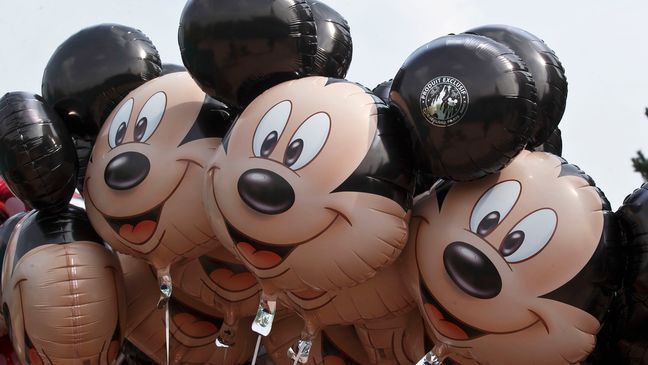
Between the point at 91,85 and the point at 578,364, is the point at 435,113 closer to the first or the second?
the point at 578,364

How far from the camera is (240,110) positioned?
3.12m

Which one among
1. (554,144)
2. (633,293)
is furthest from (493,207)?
(554,144)

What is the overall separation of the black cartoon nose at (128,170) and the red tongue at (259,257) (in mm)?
546

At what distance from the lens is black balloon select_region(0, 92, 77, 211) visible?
327 cm

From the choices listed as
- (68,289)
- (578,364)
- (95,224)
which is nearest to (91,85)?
(95,224)

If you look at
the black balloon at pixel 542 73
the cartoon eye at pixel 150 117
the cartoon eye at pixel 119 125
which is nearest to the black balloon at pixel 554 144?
the black balloon at pixel 542 73

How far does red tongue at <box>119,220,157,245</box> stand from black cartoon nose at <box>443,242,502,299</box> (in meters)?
1.11

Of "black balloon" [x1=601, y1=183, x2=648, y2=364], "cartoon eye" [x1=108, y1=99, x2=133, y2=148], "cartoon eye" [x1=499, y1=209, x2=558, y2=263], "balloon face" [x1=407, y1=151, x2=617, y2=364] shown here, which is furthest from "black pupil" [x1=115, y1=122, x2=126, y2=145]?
"black balloon" [x1=601, y1=183, x2=648, y2=364]

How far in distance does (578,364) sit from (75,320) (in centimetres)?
185

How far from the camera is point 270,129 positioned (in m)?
2.79

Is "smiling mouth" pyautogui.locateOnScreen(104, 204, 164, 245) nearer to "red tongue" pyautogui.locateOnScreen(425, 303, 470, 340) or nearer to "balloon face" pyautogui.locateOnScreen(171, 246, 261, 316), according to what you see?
"balloon face" pyautogui.locateOnScreen(171, 246, 261, 316)

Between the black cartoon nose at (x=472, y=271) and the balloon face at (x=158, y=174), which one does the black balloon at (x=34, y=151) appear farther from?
the black cartoon nose at (x=472, y=271)

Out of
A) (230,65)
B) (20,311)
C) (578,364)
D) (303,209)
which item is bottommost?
(20,311)

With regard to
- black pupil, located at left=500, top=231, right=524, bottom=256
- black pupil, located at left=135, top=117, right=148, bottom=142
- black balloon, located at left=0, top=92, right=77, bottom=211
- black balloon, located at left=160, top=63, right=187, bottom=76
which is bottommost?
black balloon, located at left=0, top=92, right=77, bottom=211
